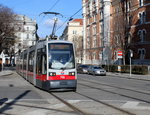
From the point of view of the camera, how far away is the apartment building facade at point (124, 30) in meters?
49.1

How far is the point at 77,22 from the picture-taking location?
118375 millimetres

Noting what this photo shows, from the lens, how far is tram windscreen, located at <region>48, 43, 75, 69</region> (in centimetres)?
1460

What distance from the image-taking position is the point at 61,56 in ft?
48.3

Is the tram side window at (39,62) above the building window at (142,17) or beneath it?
beneath

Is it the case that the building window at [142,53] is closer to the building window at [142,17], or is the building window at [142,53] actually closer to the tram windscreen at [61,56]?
the building window at [142,17]

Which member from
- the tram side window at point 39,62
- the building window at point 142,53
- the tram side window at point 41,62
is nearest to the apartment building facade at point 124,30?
the building window at point 142,53

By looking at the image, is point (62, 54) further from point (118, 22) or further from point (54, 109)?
point (118, 22)

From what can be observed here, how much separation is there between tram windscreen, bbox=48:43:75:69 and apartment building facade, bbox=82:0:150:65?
25.0 meters

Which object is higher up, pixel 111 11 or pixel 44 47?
pixel 111 11

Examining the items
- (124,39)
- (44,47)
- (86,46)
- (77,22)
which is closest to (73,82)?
(44,47)

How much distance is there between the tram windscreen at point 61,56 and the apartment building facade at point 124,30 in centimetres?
2495

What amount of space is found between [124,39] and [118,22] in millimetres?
3322

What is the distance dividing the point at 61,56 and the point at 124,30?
116 ft

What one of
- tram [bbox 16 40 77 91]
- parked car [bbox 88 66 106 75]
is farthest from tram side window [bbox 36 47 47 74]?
parked car [bbox 88 66 106 75]
